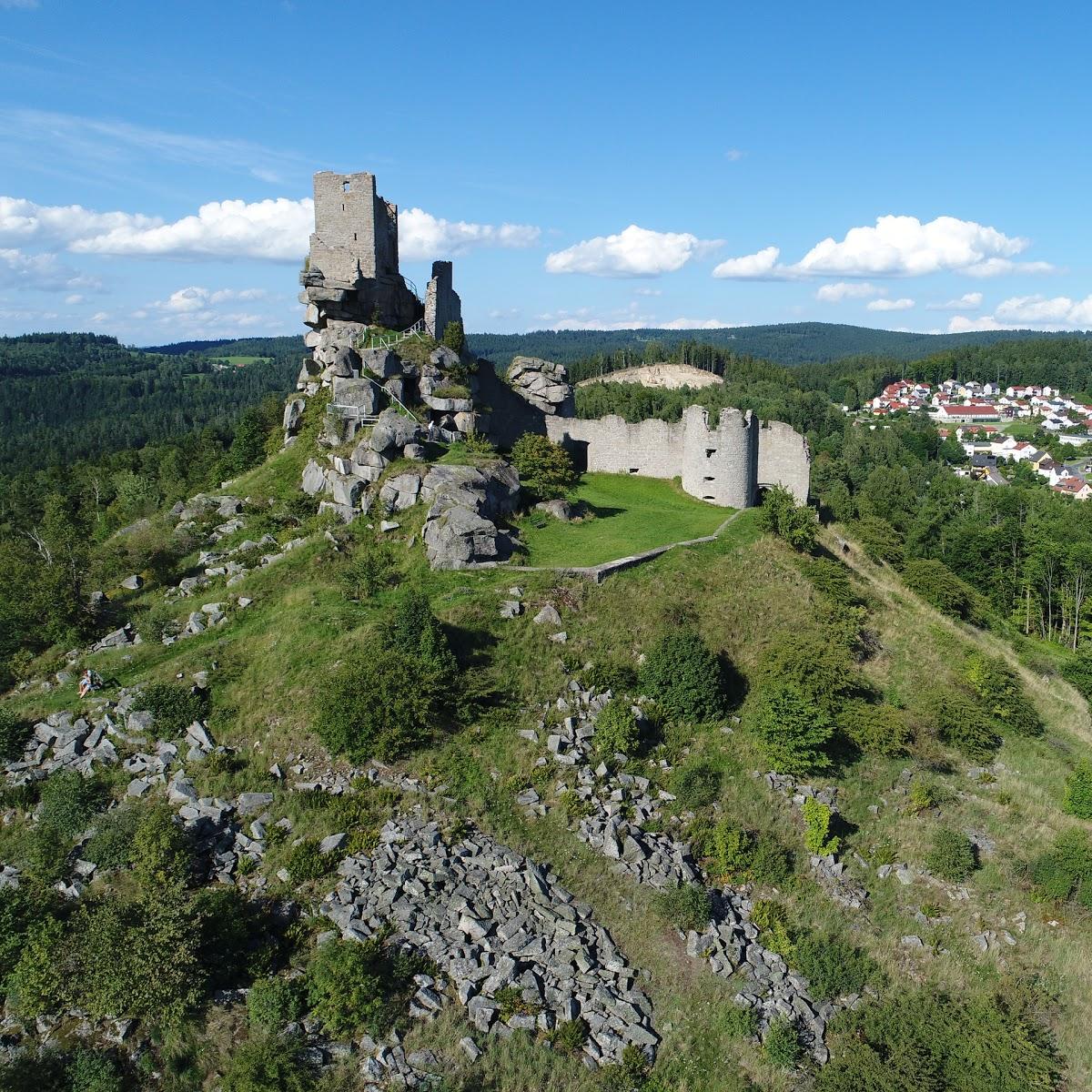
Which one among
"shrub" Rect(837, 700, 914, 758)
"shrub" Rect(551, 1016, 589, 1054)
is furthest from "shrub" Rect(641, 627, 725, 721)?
"shrub" Rect(551, 1016, 589, 1054)

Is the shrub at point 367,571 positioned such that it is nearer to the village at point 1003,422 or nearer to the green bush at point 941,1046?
the green bush at point 941,1046

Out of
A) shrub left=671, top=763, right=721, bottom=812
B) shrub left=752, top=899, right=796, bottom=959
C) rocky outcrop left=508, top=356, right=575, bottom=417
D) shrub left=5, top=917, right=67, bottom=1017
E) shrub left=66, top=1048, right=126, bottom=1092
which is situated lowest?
shrub left=752, top=899, right=796, bottom=959

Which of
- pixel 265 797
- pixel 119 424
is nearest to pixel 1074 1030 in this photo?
pixel 265 797

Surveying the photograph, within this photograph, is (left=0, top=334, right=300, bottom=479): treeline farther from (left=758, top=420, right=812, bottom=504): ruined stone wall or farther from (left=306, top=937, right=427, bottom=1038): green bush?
(left=306, top=937, right=427, bottom=1038): green bush

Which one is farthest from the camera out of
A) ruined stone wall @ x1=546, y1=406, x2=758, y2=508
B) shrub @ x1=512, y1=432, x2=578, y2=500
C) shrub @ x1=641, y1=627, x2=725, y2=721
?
ruined stone wall @ x1=546, y1=406, x2=758, y2=508

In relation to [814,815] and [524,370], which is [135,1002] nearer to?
[814,815]

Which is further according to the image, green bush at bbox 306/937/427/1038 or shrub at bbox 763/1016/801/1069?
shrub at bbox 763/1016/801/1069

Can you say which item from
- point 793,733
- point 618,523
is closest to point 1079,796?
point 793,733

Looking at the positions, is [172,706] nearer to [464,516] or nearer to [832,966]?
[464,516]
